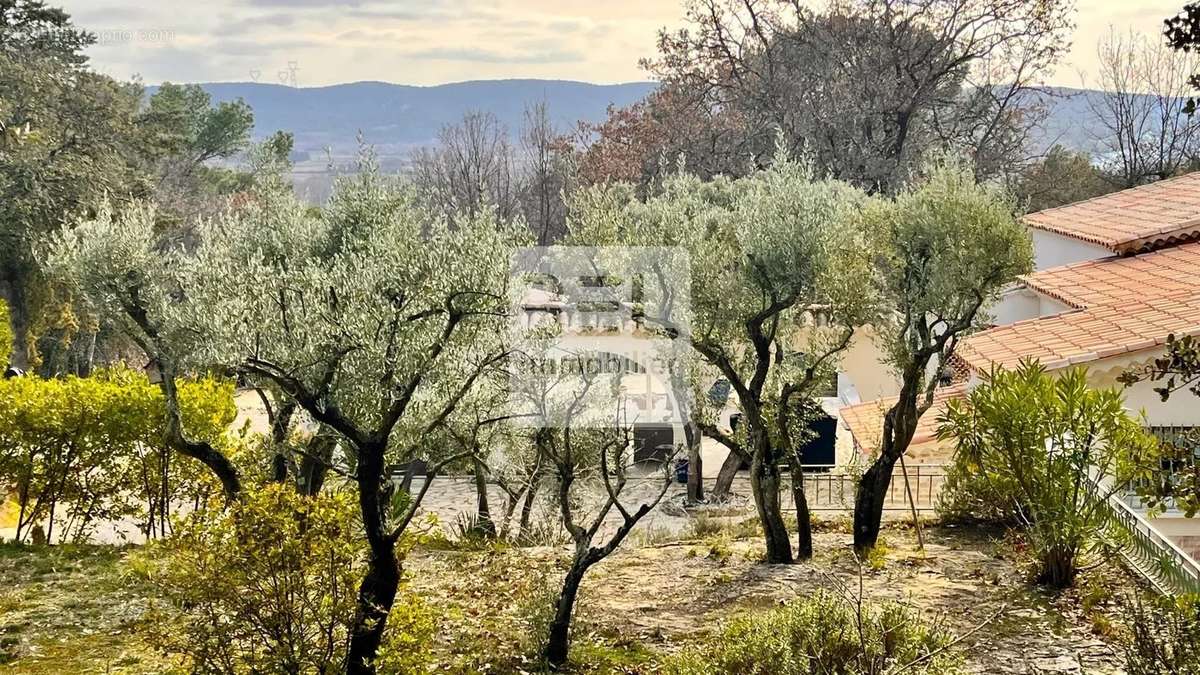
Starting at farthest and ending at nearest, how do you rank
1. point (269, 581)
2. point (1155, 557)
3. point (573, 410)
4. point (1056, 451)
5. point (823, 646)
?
point (573, 410)
point (1056, 451)
point (1155, 557)
point (269, 581)
point (823, 646)

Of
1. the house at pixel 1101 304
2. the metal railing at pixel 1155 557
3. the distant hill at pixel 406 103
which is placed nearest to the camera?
the metal railing at pixel 1155 557

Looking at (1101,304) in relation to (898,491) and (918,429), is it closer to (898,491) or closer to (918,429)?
(918,429)

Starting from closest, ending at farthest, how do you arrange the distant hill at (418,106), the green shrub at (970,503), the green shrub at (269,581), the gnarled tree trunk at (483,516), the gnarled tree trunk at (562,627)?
the green shrub at (269,581), the gnarled tree trunk at (562,627), the green shrub at (970,503), the gnarled tree trunk at (483,516), the distant hill at (418,106)

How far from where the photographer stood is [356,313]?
24.5 feet

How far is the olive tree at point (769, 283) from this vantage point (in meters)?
10.3

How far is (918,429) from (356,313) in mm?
11421

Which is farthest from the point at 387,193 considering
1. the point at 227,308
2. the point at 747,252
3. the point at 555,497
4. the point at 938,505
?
the point at 938,505

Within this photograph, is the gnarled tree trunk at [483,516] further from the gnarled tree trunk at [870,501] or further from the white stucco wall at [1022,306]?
the white stucco wall at [1022,306]

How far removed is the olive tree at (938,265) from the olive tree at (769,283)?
0.36 metres

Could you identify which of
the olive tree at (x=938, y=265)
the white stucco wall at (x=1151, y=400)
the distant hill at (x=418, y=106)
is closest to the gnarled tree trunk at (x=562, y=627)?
the olive tree at (x=938, y=265)

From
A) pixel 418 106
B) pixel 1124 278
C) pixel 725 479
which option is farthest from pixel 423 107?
pixel 1124 278

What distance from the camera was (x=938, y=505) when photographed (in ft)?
45.5

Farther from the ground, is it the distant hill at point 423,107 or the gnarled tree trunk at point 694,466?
the distant hill at point 423,107

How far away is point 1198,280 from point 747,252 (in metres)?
8.83
